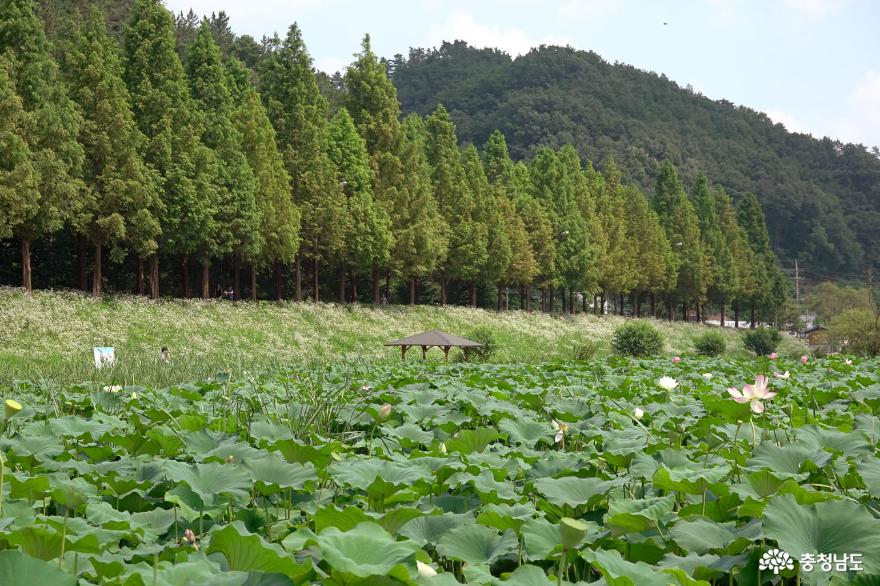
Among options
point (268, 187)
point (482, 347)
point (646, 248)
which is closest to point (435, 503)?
point (482, 347)

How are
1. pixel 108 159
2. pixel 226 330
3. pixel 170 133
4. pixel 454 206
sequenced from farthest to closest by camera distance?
pixel 454 206 < pixel 170 133 < pixel 226 330 < pixel 108 159

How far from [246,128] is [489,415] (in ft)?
88.6

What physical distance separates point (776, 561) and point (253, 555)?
1126 millimetres

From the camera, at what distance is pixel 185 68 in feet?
98.8

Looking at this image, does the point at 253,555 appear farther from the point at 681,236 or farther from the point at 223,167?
the point at 681,236

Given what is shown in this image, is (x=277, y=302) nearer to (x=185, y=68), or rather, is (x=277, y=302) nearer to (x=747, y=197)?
(x=185, y=68)

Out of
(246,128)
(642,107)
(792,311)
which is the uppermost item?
(642,107)

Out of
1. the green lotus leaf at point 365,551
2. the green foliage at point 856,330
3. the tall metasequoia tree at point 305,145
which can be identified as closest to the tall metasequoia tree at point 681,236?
the green foliage at point 856,330

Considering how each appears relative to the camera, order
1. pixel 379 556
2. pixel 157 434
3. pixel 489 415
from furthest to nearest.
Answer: pixel 489 415
pixel 157 434
pixel 379 556

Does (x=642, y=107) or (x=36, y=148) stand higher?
(x=642, y=107)

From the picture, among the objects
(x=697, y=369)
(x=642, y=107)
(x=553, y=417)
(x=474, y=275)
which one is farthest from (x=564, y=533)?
(x=642, y=107)

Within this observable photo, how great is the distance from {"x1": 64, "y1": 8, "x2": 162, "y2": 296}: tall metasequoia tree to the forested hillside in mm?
68366

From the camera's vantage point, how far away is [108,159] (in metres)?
23.8

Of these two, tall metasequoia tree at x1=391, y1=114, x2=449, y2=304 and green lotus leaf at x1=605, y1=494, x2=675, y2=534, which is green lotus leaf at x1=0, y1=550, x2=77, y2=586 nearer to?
green lotus leaf at x1=605, y1=494, x2=675, y2=534
